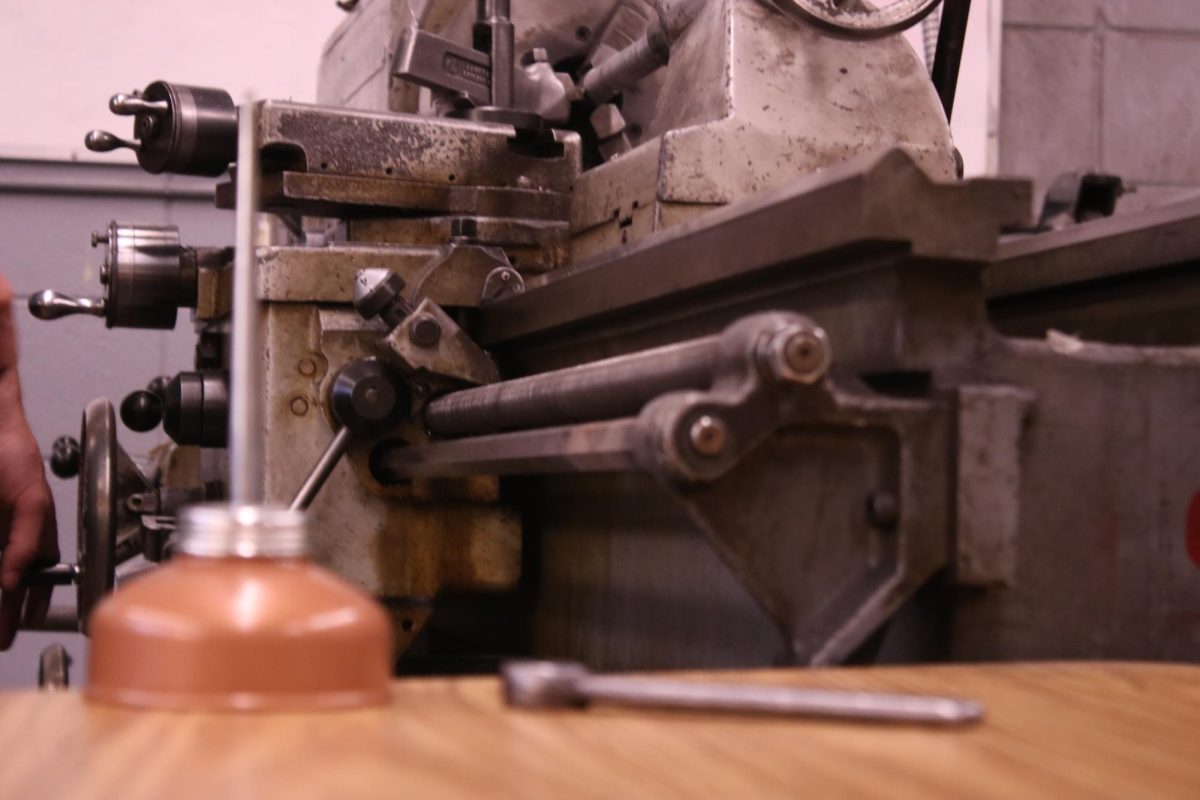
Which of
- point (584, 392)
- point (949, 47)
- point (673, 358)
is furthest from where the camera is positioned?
Result: point (949, 47)

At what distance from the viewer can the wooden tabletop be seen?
469 mm

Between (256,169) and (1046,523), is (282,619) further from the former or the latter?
(1046,523)

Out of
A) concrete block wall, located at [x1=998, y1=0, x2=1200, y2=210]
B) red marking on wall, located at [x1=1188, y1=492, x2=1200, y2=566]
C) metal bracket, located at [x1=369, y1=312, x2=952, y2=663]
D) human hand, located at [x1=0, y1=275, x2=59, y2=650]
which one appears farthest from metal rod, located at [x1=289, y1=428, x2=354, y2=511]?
concrete block wall, located at [x1=998, y1=0, x2=1200, y2=210]

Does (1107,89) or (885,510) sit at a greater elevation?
(1107,89)

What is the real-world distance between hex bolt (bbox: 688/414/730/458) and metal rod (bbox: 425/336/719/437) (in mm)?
67

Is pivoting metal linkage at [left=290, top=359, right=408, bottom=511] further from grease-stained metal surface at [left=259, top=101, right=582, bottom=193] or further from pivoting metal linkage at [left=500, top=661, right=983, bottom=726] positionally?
pivoting metal linkage at [left=500, top=661, right=983, bottom=726]

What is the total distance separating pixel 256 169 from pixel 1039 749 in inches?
16.1

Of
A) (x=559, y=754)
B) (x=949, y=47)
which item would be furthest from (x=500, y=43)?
(x=559, y=754)

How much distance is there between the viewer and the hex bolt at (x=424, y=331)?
1.52 meters

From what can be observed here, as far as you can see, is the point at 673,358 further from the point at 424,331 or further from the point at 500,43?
the point at 500,43

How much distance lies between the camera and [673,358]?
990 millimetres

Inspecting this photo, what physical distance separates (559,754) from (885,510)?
47 cm

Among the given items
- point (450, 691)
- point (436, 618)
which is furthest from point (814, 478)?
point (436, 618)

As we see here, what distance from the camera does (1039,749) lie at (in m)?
0.55
